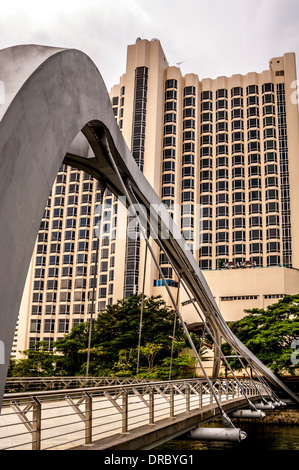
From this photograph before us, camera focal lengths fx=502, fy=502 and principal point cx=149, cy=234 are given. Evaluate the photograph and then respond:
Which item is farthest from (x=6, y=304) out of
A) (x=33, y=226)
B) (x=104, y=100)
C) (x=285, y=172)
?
(x=285, y=172)

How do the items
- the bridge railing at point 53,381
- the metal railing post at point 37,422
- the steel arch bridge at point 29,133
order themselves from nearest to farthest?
the steel arch bridge at point 29,133, the metal railing post at point 37,422, the bridge railing at point 53,381

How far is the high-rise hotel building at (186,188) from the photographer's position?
60.6 metres

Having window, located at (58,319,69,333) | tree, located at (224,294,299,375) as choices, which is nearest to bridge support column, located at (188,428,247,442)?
tree, located at (224,294,299,375)

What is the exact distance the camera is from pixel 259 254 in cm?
6019

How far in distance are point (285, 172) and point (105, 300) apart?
88.9 ft

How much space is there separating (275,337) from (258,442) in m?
8.45

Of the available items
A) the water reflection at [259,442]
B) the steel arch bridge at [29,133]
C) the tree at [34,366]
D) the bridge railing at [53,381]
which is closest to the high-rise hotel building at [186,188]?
the tree at [34,366]

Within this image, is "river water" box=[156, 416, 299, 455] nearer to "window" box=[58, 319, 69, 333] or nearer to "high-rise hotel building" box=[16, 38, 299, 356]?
"high-rise hotel building" box=[16, 38, 299, 356]

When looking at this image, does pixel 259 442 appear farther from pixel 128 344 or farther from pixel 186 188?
pixel 186 188

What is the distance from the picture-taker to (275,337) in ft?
98.7

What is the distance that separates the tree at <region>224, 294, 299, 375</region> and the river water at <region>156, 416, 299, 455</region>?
3.66 meters

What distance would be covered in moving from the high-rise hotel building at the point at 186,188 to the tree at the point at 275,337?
78.2 feet

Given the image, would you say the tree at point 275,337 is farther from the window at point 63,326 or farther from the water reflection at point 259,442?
the window at point 63,326

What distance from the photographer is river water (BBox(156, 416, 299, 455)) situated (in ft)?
66.0
